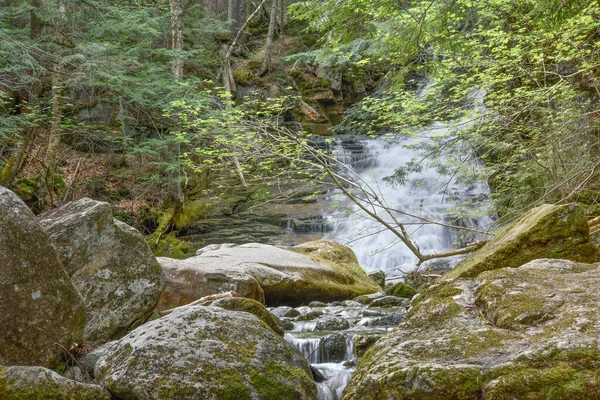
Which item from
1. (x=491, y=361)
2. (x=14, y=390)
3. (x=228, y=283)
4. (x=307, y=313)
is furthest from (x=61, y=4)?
(x=491, y=361)

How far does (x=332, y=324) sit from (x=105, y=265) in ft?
9.87

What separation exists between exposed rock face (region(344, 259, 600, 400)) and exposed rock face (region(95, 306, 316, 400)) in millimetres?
1002

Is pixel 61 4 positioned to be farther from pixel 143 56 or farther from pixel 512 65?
pixel 512 65

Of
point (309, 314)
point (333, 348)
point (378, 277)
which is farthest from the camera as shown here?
point (378, 277)

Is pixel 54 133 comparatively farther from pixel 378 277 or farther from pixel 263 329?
pixel 263 329

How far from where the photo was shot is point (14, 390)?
3.01m

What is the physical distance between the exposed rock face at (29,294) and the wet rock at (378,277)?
7647mm

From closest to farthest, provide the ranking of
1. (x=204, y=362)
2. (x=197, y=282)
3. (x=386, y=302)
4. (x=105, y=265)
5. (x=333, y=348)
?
(x=204, y=362) → (x=105, y=265) → (x=333, y=348) → (x=197, y=282) → (x=386, y=302)

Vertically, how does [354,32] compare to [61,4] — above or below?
below

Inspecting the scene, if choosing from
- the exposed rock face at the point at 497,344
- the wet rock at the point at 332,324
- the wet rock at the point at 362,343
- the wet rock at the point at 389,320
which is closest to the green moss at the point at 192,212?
the wet rock at the point at 332,324

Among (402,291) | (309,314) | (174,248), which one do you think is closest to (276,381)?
(309,314)

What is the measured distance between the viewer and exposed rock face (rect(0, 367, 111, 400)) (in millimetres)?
3013

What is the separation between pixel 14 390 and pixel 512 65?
7.79 metres

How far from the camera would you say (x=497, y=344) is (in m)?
2.47
